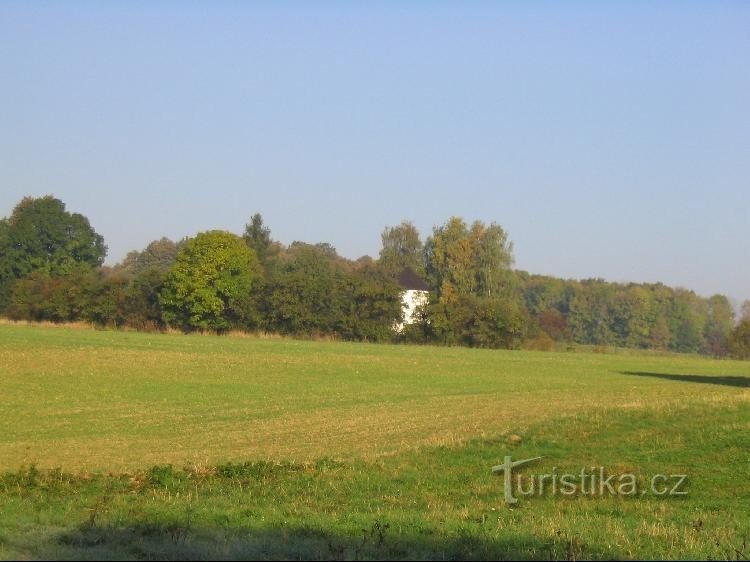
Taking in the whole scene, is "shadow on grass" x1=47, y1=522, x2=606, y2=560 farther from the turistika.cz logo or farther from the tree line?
the tree line

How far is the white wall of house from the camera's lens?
92.5 m

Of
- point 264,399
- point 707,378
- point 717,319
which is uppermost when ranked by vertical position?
point 717,319

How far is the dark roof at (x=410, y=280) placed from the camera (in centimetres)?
11988

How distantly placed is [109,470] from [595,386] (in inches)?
1141

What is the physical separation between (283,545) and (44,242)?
10665 cm

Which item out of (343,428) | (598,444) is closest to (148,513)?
(598,444)

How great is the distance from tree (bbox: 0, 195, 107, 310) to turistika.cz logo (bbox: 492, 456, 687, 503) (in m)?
93.2

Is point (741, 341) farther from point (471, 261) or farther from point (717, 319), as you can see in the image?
point (717, 319)

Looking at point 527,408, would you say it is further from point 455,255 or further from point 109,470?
point 455,255

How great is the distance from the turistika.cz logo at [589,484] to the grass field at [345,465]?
282mm

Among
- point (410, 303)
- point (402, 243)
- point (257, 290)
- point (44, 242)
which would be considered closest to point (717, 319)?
point (402, 243)

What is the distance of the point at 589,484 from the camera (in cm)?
1526

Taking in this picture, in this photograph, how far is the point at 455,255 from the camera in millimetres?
105125

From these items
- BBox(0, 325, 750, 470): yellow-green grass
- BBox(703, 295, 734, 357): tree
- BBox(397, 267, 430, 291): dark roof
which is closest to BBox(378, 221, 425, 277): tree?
BBox(397, 267, 430, 291): dark roof
